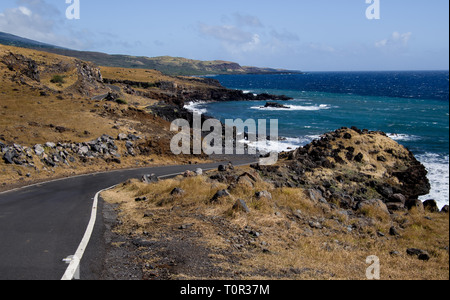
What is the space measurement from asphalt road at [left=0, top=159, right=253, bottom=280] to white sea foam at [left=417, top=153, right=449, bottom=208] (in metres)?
26.5

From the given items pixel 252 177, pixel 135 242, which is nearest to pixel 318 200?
pixel 252 177

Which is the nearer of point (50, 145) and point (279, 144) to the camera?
point (50, 145)

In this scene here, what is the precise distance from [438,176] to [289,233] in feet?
102

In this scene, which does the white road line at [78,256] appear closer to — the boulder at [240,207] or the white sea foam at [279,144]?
the boulder at [240,207]

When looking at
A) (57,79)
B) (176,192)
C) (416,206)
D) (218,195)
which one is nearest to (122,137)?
(176,192)

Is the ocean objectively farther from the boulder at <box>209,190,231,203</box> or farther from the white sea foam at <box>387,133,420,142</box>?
the boulder at <box>209,190,231,203</box>

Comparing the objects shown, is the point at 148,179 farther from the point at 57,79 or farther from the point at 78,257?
the point at 57,79

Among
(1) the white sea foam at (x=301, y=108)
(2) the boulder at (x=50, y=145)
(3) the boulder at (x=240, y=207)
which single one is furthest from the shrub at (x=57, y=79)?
(3) the boulder at (x=240, y=207)

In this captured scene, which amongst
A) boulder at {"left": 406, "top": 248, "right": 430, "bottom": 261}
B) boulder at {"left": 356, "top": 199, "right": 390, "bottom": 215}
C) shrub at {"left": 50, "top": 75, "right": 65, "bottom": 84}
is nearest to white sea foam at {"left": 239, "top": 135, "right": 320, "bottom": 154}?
boulder at {"left": 356, "top": 199, "right": 390, "bottom": 215}

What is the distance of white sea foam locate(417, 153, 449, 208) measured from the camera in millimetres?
28117

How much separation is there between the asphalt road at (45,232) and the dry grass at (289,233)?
4.36ft

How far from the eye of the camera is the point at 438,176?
3388 cm

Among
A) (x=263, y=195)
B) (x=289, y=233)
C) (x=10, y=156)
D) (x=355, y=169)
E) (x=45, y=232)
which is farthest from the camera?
(x=355, y=169)

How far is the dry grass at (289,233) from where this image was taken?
7643 millimetres
